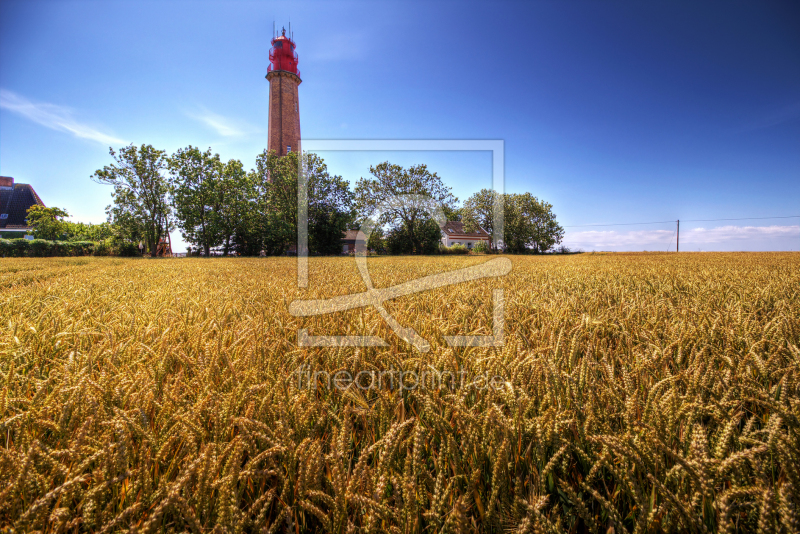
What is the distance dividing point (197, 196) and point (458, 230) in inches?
1373

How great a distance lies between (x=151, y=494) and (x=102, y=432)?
321mm

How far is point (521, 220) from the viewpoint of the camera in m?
Result: 39.4

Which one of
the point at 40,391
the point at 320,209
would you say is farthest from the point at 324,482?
the point at 320,209

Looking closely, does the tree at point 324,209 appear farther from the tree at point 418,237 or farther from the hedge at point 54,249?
the hedge at point 54,249

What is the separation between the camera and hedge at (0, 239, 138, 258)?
18.0 meters

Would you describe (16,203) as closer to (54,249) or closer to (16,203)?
(16,203)

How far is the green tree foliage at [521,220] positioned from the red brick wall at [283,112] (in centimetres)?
2387

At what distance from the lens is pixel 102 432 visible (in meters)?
0.82

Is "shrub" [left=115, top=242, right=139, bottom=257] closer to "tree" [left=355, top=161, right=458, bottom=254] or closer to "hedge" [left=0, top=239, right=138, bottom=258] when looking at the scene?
"hedge" [left=0, top=239, right=138, bottom=258]

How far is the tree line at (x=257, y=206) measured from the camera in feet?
88.1

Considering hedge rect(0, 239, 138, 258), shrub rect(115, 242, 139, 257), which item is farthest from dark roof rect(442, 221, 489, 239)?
hedge rect(0, 239, 138, 258)

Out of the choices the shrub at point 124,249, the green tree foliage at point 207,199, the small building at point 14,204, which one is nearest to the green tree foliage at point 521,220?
the green tree foliage at point 207,199

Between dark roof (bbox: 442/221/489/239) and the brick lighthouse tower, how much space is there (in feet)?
77.0

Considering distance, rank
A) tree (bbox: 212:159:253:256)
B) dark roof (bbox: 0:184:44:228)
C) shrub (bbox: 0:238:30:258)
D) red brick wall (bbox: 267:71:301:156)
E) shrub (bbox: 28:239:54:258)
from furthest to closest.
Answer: dark roof (bbox: 0:184:44:228), red brick wall (bbox: 267:71:301:156), tree (bbox: 212:159:253:256), shrub (bbox: 28:239:54:258), shrub (bbox: 0:238:30:258)
